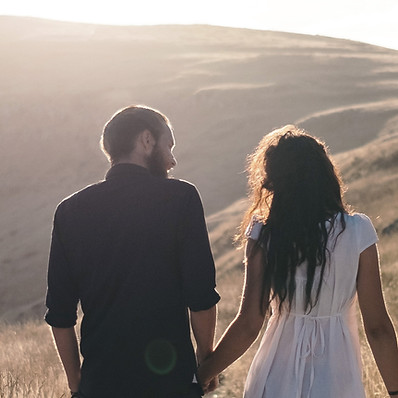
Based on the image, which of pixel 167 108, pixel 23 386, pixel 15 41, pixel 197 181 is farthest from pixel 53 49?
pixel 23 386

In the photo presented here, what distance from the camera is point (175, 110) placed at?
5244 centimetres

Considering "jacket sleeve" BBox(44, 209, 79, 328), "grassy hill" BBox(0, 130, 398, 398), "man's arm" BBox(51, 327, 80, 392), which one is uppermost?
"jacket sleeve" BBox(44, 209, 79, 328)

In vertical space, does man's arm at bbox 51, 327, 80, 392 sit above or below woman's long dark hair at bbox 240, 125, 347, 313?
below

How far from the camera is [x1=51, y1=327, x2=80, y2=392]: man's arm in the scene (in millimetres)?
3730

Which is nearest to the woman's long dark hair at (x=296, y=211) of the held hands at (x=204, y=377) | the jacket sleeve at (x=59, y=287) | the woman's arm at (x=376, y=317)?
the woman's arm at (x=376, y=317)

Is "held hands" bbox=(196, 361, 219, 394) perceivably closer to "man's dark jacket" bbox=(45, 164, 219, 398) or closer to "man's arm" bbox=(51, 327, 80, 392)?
"man's dark jacket" bbox=(45, 164, 219, 398)

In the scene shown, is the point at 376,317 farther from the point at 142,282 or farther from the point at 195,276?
the point at 142,282

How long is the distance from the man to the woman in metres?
0.28

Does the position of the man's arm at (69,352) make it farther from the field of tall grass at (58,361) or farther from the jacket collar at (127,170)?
the field of tall grass at (58,361)

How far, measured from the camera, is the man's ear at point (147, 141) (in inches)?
140

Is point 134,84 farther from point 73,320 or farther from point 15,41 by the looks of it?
point 73,320

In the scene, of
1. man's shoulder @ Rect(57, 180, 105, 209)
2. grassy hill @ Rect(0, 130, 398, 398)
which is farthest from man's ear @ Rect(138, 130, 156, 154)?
grassy hill @ Rect(0, 130, 398, 398)

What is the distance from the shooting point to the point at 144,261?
11.1 ft

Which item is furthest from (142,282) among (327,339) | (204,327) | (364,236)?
(364,236)
